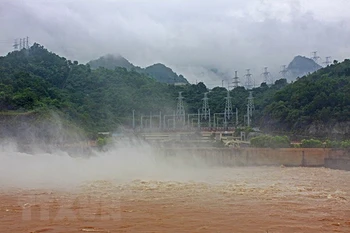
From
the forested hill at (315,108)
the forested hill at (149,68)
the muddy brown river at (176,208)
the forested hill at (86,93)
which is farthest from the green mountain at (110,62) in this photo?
the muddy brown river at (176,208)

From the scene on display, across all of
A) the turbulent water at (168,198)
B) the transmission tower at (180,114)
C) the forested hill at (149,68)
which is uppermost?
the forested hill at (149,68)

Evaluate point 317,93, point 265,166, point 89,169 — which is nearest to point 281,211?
point 89,169

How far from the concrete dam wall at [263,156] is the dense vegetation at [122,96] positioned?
52.8 ft

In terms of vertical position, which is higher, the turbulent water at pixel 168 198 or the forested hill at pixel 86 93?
the forested hill at pixel 86 93

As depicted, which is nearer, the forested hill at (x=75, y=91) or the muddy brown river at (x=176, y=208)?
the muddy brown river at (x=176, y=208)

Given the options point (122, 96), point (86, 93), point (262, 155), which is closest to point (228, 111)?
point (122, 96)

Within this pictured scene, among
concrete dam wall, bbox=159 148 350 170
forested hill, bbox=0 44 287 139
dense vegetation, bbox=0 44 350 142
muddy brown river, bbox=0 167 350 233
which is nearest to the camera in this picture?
muddy brown river, bbox=0 167 350 233

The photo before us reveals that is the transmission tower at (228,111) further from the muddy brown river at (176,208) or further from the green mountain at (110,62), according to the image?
the green mountain at (110,62)

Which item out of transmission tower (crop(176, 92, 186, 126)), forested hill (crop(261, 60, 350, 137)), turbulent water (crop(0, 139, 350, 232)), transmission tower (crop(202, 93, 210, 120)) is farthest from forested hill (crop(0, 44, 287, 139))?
turbulent water (crop(0, 139, 350, 232))

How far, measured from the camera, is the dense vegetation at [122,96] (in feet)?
191

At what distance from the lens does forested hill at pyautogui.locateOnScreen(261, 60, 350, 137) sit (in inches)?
2274

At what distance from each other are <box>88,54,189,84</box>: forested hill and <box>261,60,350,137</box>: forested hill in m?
101

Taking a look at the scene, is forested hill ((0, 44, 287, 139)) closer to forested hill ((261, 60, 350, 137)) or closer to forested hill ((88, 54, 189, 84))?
forested hill ((261, 60, 350, 137))

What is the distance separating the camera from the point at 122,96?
79.5 metres
